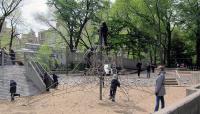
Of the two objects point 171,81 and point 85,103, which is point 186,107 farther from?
point 171,81

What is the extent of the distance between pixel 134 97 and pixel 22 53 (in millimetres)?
12120

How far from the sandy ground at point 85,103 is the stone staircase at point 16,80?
5.10ft

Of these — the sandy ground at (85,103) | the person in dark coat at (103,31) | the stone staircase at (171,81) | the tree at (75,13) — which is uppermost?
the tree at (75,13)

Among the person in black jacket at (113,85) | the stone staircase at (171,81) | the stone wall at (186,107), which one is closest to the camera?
the stone wall at (186,107)

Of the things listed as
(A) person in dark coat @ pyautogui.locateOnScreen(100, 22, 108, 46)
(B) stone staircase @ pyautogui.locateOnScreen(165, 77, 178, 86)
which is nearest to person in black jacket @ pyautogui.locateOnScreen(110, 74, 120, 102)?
(A) person in dark coat @ pyautogui.locateOnScreen(100, 22, 108, 46)

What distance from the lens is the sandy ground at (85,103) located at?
20.0m

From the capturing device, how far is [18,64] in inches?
1378

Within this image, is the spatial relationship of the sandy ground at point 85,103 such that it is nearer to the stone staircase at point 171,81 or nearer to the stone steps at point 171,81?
the stone staircase at point 171,81

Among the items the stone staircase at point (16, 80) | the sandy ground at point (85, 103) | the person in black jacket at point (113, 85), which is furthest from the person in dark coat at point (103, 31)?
the stone staircase at point (16, 80)

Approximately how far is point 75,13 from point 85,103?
3747cm

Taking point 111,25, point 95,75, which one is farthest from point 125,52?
point 95,75

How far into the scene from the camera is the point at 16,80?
3100cm

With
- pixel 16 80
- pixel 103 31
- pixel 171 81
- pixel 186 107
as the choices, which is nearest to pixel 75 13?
pixel 171 81

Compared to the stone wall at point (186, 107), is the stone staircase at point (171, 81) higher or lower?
lower
